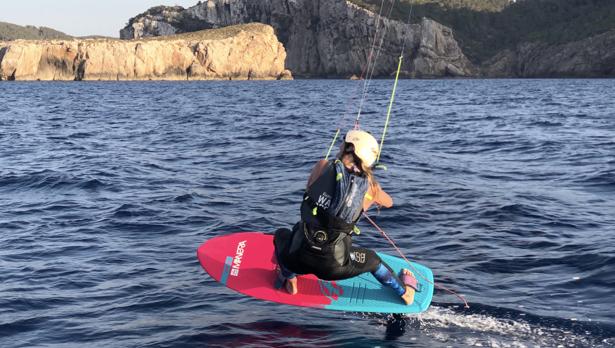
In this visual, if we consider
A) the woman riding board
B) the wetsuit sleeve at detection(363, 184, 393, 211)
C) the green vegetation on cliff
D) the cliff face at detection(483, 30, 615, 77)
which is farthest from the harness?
the green vegetation on cliff

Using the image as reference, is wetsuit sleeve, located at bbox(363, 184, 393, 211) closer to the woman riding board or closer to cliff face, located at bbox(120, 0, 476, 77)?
the woman riding board

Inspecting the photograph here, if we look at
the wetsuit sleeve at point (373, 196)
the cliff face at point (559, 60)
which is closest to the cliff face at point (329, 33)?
the cliff face at point (559, 60)

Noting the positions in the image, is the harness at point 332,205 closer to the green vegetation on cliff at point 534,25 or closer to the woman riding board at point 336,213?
the woman riding board at point 336,213

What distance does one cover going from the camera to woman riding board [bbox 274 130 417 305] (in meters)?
6.28

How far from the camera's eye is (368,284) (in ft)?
26.0

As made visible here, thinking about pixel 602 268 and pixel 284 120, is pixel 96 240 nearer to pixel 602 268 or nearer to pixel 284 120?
pixel 602 268

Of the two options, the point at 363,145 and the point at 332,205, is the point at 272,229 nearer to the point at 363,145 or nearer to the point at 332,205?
the point at 332,205

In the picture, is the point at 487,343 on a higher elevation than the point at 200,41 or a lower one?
lower

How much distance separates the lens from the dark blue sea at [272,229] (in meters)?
7.02

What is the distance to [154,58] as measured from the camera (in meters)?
132

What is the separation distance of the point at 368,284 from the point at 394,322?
2.32ft

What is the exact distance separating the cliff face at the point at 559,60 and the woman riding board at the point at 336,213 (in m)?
148

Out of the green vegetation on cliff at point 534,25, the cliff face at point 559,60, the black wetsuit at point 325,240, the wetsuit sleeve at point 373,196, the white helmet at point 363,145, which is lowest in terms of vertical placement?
the black wetsuit at point 325,240

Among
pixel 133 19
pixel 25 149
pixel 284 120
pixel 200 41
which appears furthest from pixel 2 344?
pixel 133 19
